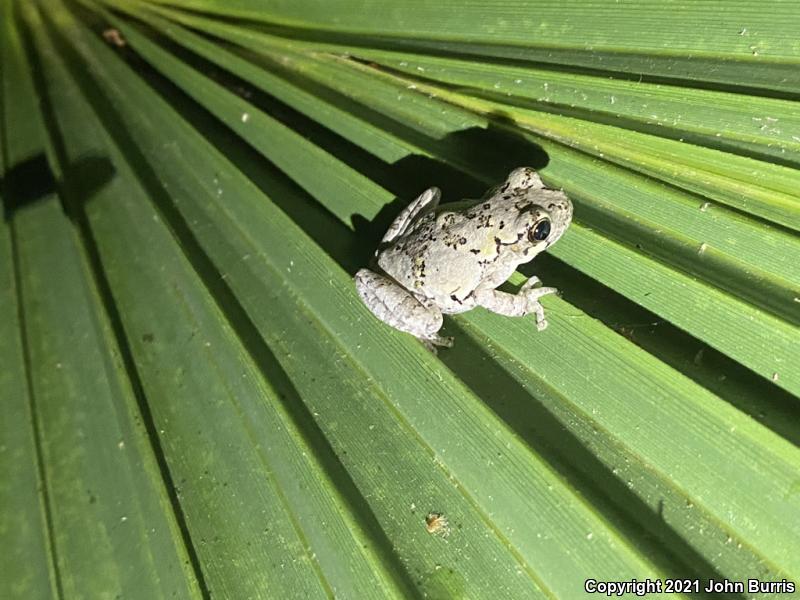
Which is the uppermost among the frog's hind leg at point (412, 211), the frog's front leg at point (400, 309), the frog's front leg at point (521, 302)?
the frog's hind leg at point (412, 211)

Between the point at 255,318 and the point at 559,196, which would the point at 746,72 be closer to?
the point at 559,196

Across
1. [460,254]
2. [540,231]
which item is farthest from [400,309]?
[540,231]

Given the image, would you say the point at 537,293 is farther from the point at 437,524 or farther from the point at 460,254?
the point at 437,524

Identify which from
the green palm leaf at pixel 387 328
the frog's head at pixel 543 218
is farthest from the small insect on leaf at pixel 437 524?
the frog's head at pixel 543 218

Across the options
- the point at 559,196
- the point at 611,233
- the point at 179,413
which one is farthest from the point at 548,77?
the point at 179,413

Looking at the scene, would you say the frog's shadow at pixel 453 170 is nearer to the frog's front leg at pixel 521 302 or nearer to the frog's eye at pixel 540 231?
the frog's eye at pixel 540 231
